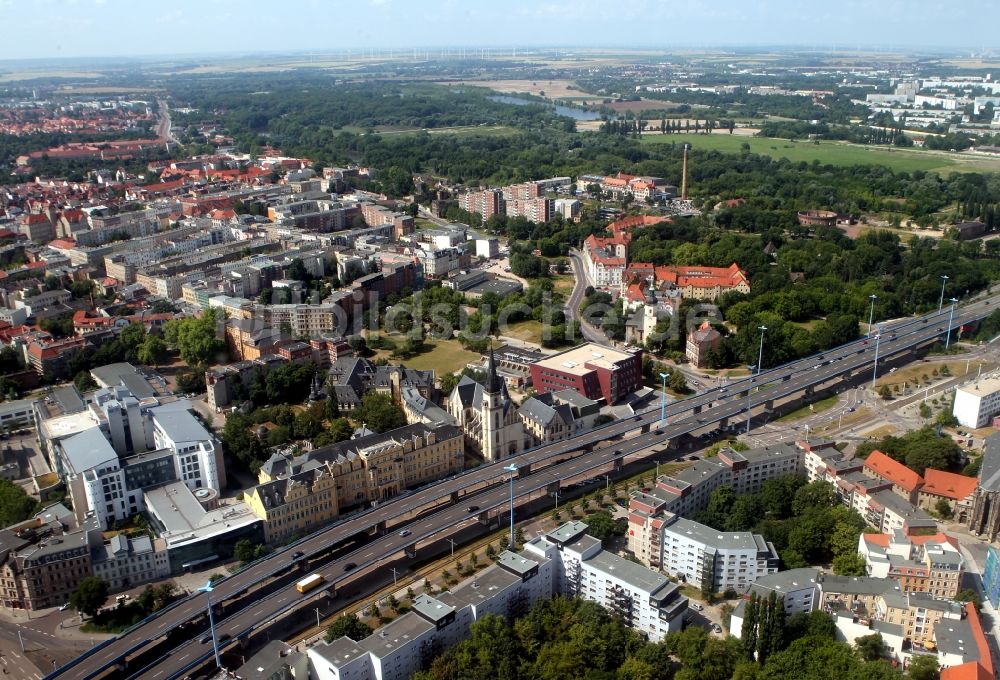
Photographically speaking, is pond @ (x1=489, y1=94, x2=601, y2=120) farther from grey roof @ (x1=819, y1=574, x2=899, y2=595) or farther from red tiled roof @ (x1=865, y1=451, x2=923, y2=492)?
grey roof @ (x1=819, y1=574, x2=899, y2=595)

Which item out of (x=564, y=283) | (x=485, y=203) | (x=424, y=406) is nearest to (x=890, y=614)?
(x=424, y=406)

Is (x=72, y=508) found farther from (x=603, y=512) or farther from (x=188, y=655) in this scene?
(x=603, y=512)

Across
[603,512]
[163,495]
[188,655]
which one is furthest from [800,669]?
[163,495]

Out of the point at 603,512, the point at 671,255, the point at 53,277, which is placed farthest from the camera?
the point at 671,255

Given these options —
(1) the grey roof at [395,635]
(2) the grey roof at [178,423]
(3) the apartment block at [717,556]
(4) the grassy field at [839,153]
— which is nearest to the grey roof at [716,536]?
(3) the apartment block at [717,556]

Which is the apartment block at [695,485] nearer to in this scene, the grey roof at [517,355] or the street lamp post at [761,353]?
the street lamp post at [761,353]

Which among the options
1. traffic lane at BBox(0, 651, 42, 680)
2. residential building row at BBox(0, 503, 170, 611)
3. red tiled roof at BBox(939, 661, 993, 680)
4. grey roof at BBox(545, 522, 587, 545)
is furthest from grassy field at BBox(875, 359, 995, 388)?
traffic lane at BBox(0, 651, 42, 680)
